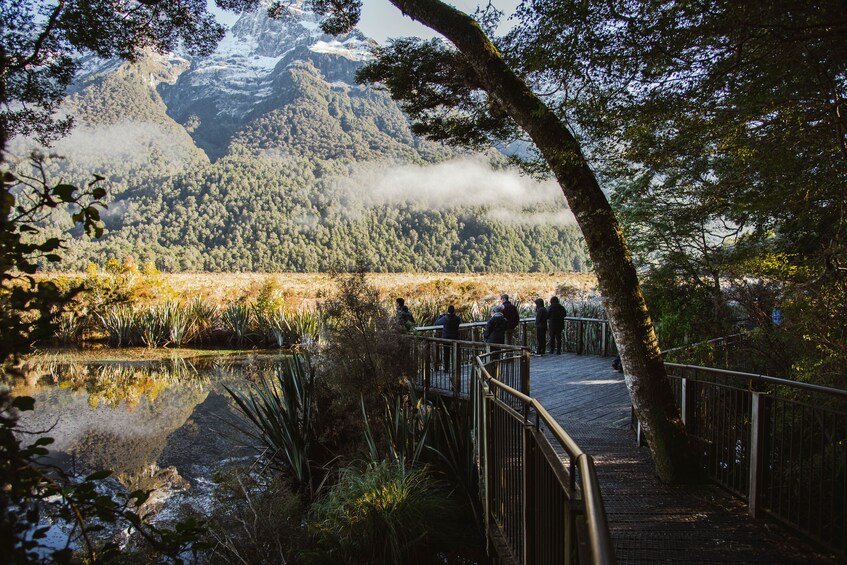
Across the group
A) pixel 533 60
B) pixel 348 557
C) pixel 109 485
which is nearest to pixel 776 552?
pixel 348 557

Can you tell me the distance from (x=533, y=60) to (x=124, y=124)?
6580 inches

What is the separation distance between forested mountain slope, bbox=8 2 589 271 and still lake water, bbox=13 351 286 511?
54.1 meters

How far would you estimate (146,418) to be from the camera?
1155cm

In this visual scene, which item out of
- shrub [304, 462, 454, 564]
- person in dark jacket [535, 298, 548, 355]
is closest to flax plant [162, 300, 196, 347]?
person in dark jacket [535, 298, 548, 355]

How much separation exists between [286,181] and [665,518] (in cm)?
12461

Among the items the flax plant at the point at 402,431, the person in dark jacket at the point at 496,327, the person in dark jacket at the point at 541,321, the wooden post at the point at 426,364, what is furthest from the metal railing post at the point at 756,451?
the person in dark jacket at the point at 541,321

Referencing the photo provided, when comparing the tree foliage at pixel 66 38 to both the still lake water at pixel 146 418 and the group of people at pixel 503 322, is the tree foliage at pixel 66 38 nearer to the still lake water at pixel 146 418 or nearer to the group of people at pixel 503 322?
the still lake water at pixel 146 418

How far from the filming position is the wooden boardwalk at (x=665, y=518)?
3865 millimetres

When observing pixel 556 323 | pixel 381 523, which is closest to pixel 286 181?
pixel 556 323

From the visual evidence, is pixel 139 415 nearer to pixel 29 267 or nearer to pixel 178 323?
pixel 178 323

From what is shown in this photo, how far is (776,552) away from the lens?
390 centimetres

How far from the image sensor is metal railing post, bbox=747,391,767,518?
14.9 ft

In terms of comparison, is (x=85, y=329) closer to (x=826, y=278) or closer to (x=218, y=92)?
(x=826, y=278)

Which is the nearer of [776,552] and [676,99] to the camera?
[776,552]
